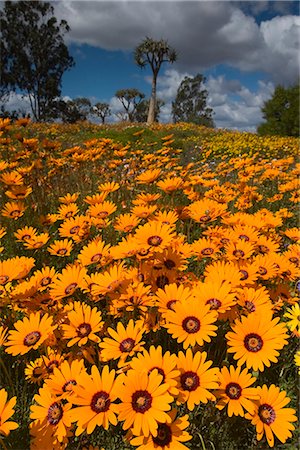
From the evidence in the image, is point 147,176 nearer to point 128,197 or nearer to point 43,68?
point 128,197

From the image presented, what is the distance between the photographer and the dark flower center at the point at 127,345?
4.95 feet

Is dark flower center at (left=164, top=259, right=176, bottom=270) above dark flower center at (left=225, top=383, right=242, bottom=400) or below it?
above

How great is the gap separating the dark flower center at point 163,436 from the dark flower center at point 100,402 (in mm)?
189

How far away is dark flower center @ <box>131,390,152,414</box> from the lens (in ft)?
3.87

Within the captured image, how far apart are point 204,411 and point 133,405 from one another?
528 millimetres

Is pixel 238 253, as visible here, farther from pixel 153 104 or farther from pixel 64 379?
pixel 153 104

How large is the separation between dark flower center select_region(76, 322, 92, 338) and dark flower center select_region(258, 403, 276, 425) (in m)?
0.77

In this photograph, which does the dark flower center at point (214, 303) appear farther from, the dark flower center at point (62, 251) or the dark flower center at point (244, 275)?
the dark flower center at point (62, 251)

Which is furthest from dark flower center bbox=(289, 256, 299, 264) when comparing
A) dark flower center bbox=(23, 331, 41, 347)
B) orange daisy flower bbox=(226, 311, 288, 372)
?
dark flower center bbox=(23, 331, 41, 347)

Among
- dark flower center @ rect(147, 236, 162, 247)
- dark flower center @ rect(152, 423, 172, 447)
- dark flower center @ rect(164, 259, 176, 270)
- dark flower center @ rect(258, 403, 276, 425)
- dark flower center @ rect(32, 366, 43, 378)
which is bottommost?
dark flower center @ rect(32, 366, 43, 378)

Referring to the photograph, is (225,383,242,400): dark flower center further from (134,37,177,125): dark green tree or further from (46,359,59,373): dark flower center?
(134,37,177,125): dark green tree

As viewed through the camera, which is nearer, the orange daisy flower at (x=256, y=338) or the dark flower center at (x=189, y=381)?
the dark flower center at (x=189, y=381)

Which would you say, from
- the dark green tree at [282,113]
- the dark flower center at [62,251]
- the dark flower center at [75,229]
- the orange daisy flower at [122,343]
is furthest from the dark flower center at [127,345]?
the dark green tree at [282,113]

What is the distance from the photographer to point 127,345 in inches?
59.9
